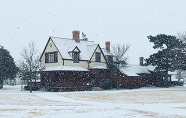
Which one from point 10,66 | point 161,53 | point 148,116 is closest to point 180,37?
point 161,53

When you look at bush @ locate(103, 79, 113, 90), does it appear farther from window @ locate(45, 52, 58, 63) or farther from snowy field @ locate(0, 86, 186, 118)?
snowy field @ locate(0, 86, 186, 118)

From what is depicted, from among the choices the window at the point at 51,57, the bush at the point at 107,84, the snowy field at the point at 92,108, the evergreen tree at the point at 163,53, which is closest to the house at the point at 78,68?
the window at the point at 51,57

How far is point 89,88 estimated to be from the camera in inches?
1919

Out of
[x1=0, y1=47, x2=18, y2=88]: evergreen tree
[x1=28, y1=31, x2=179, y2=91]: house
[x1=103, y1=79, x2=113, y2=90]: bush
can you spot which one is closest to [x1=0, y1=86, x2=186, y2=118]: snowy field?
[x1=28, y1=31, x2=179, y2=91]: house

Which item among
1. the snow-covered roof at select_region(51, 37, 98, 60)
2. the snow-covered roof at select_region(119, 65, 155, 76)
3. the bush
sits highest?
the snow-covered roof at select_region(51, 37, 98, 60)

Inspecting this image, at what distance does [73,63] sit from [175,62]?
2144 cm

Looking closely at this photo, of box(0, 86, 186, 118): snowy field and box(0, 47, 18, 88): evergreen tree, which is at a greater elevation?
box(0, 47, 18, 88): evergreen tree

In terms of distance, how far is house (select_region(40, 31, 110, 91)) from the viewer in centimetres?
4666

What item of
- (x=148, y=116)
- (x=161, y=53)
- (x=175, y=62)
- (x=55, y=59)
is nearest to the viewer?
(x=148, y=116)

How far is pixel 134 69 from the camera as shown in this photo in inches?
2482

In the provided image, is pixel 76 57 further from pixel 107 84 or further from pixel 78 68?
pixel 107 84

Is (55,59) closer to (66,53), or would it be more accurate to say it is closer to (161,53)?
(66,53)

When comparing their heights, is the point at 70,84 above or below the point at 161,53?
below

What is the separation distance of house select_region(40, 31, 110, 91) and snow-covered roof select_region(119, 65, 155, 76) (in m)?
5.01
